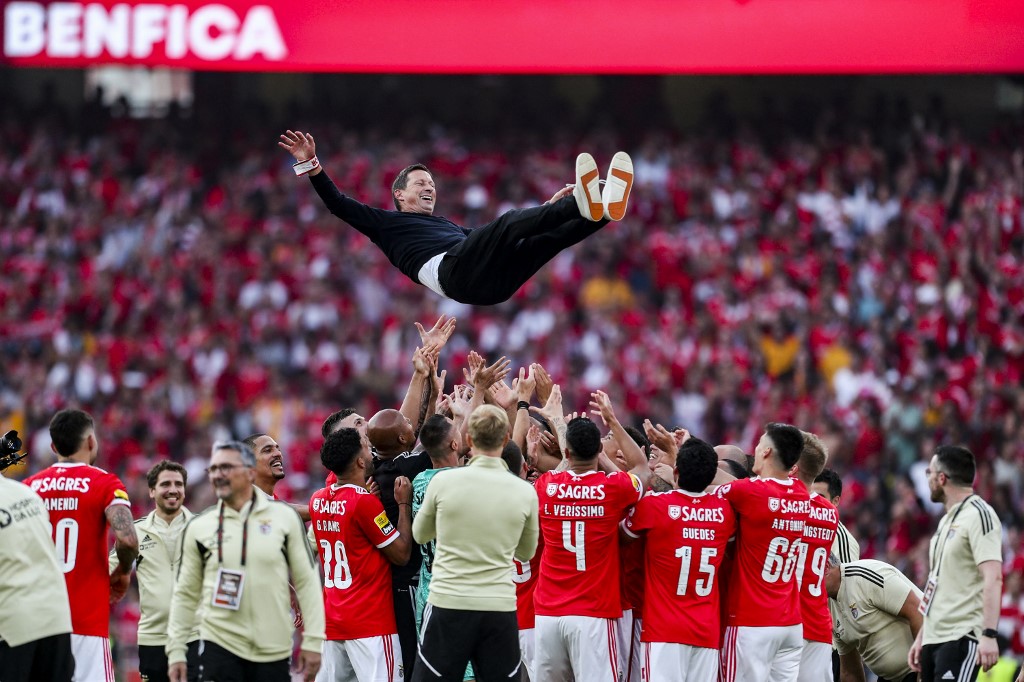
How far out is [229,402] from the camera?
17844mm

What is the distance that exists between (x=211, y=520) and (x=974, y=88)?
17696 millimetres

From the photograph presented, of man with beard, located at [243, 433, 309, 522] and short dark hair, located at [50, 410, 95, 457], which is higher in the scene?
short dark hair, located at [50, 410, 95, 457]

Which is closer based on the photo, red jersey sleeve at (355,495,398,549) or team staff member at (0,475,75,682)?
team staff member at (0,475,75,682)

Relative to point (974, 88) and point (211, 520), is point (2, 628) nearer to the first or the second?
point (211, 520)

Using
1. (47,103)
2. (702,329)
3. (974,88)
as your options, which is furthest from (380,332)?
(974,88)

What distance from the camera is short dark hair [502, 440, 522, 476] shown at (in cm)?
786

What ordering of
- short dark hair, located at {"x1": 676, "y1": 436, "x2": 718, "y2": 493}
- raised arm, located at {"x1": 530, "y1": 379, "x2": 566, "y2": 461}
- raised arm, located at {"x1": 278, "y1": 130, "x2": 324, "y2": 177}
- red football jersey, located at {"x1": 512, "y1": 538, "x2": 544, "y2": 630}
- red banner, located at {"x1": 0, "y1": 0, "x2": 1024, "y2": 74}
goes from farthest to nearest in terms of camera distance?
red banner, located at {"x1": 0, "y1": 0, "x2": 1024, "y2": 74} → red football jersey, located at {"x1": 512, "y1": 538, "x2": 544, "y2": 630} → raised arm, located at {"x1": 278, "y1": 130, "x2": 324, "y2": 177} → raised arm, located at {"x1": 530, "y1": 379, "x2": 566, "y2": 461} → short dark hair, located at {"x1": 676, "y1": 436, "x2": 718, "y2": 493}

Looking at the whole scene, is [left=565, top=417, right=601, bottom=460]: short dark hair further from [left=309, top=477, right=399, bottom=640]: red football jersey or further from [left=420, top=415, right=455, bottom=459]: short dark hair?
[left=309, top=477, right=399, bottom=640]: red football jersey

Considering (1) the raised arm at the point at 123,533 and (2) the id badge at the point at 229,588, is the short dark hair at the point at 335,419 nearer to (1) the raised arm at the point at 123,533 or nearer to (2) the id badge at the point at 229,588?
(1) the raised arm at the point at 123,533

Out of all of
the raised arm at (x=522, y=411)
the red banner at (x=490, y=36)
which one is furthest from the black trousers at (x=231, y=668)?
the red banner at (x=490, y=36)

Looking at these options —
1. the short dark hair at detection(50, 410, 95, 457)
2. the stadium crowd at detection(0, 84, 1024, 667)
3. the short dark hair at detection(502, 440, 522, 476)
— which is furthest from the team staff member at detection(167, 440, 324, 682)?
the stadium crowd at detection(0, 84, 1024, 667)

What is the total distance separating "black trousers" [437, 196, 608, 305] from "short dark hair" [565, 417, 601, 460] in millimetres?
1071

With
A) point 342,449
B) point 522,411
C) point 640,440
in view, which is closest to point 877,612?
point 640,440

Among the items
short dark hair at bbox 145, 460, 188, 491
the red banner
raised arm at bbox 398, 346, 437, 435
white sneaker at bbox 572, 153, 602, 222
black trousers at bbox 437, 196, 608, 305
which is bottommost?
short dark hair at bbox 145, 460, 188, 491
